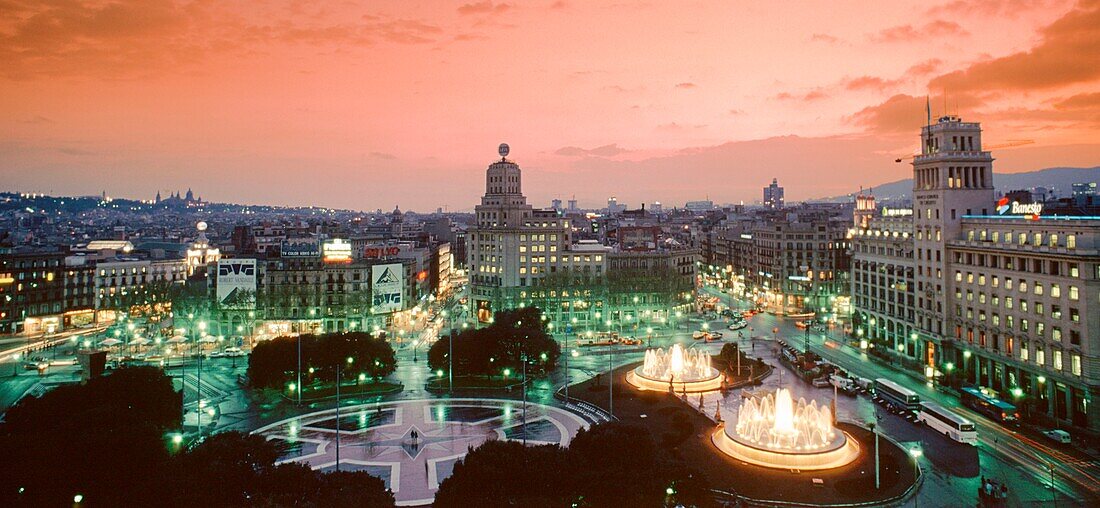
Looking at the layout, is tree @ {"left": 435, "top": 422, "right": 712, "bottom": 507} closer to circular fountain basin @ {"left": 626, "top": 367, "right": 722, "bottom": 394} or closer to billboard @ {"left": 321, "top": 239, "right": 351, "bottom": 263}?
circular fountain basin @ {"left": 626, "top": 367, "right": 722, "bottom": 394}

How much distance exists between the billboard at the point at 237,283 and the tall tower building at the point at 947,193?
110632 millimetres

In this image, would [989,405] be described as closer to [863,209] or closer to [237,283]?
[863,209]

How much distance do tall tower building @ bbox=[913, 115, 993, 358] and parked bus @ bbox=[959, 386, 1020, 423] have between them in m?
15.1

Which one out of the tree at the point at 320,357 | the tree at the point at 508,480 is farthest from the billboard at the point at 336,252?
the tree at the point at 508,480

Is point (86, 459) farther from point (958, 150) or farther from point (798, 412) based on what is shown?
point (958, 150)

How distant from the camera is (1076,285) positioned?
6638 centimetres

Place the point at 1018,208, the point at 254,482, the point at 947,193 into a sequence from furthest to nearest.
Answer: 1. the point at 947,193
2. the point at 1018,208
3. the point at 254,482

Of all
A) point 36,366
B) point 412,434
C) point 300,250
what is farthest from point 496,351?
point 36,366

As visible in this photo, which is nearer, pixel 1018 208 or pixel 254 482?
pixel 254 482

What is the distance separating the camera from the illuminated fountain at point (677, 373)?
262 feet

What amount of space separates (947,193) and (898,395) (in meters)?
32.8

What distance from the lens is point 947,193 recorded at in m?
88.1

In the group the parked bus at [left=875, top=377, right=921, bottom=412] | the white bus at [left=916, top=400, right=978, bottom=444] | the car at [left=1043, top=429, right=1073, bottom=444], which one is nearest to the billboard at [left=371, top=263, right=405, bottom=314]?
the parked bus at [left=875, top=377, right=921, bottom=412]

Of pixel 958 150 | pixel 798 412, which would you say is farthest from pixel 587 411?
pixel 958 150
